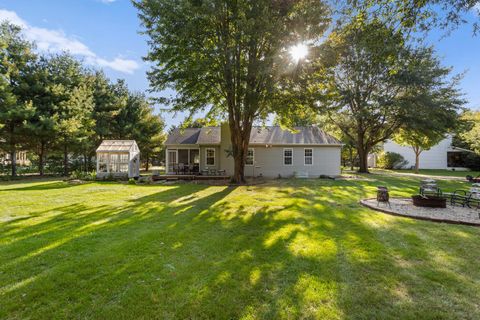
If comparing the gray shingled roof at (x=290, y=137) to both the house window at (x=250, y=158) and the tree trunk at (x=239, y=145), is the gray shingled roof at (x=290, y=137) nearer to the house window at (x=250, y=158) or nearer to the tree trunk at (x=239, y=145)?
the house window at (x=250, y=158)

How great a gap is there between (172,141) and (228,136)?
5.42m

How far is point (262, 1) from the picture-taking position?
11.1 m

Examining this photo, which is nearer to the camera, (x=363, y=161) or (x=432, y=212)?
(x=432, y=212)

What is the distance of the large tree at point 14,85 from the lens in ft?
54.8

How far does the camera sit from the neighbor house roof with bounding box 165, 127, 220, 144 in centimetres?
2031

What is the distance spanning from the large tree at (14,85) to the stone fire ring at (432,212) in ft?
74.3

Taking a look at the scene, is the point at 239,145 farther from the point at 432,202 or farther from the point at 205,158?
the point at 432,202

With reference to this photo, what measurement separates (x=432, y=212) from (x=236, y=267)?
22.9 feet

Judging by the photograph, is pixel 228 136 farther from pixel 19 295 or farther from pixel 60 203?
pixel 19 295

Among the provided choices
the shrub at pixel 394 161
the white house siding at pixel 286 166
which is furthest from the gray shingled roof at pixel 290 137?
the shrub at pixel 394 161

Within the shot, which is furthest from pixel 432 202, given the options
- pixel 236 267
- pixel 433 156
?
pixel 433 156

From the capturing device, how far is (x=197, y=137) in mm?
21719

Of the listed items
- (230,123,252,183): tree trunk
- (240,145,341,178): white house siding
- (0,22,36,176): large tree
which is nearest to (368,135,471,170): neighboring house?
(240,145,341,178): white house siding

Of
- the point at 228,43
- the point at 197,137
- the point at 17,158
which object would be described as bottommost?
the point at 17,158
